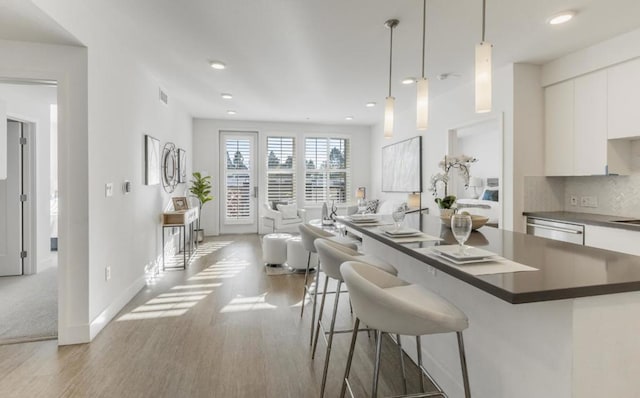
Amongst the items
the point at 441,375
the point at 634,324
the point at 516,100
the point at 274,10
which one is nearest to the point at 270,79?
the point at 274,10

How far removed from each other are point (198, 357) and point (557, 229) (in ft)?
11.7

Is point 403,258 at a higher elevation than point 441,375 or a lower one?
higher

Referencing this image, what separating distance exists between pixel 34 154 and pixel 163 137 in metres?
1.59

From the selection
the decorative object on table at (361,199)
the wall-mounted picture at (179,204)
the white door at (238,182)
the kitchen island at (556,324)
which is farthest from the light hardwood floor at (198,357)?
the white door at (238,182)

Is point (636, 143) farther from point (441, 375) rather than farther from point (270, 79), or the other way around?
point (270, 79)

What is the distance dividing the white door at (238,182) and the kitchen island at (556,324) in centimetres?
Result: 633

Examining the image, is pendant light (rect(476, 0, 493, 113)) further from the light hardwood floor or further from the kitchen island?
the light hardwood floor

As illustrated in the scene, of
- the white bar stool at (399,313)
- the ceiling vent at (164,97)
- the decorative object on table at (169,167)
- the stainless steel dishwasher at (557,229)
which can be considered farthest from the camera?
the decorative object on table at (169,167)

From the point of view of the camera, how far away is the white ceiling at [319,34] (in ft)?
8.18

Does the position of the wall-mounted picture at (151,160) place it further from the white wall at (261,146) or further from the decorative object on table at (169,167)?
the white wall at (261,146)

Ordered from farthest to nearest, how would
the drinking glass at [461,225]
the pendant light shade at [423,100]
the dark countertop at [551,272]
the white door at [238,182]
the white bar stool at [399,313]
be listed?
1. the white door at [238,182]
2. the pendant light shade at [423,100]
3. the drinking glass at [461,225]
4. the white bar stool at [399,313]
5. the dark countertop at [551,272]

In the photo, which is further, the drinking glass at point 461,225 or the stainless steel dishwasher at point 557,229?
the stainless steel dishwasher at point 557,229

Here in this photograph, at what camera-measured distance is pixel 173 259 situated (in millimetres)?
5105

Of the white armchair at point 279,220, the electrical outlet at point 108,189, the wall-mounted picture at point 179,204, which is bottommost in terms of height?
the white armchair at point 279,220
